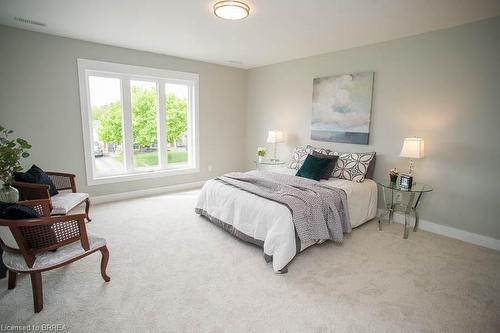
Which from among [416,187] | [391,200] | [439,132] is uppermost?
[439,132]

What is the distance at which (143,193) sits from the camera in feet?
16.2

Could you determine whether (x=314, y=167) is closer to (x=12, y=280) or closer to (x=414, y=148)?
(x=414, y=148)

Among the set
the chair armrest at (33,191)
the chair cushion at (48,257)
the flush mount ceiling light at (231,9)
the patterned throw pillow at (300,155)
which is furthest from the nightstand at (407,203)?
the chair armrest at (33,191)

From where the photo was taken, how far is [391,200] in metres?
3.93

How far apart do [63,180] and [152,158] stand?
66.7 inches

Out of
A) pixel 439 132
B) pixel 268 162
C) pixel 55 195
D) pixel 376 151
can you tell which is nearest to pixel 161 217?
pixel 55 195

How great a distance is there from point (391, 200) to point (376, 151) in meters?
0.77

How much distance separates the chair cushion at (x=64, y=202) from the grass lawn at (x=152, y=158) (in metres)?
1.46

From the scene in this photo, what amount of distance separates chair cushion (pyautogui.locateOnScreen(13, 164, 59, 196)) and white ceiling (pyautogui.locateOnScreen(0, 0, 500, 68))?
1.81 meters

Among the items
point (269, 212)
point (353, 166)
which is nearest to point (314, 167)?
point (353, 166)

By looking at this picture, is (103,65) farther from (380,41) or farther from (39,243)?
(380,41)

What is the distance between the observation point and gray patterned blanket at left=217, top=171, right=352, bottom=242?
276 cm

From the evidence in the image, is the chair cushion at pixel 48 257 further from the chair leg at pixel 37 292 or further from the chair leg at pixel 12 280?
the chair leg at pixel 12 280

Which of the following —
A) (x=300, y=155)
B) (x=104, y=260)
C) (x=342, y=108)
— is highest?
(x=342, y=108)
